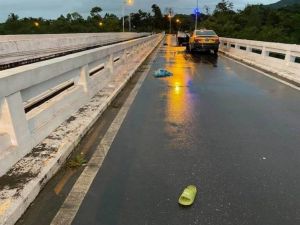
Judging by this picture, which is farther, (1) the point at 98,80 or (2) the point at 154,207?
(1) the point at 98,80

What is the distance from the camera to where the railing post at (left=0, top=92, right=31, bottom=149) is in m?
4.02

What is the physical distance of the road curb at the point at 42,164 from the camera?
3.28 meters

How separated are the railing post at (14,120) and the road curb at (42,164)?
27 centimetres

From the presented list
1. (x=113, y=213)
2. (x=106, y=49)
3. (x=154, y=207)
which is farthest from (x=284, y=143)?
(x=106, y=49)

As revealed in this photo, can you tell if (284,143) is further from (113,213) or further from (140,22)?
(140,22)

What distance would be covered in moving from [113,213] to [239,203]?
50.4 inches

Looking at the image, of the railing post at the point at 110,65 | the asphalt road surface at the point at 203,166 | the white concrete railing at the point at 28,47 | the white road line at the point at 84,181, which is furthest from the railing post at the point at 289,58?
the white concrete railing at the point at 28,47

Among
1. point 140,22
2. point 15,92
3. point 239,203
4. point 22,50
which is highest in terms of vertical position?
point 15,92

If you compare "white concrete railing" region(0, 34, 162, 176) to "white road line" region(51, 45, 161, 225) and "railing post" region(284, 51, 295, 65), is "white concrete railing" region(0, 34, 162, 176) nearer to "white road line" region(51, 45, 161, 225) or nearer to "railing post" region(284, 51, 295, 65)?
"white road line" region(51, 45, 161, 225)

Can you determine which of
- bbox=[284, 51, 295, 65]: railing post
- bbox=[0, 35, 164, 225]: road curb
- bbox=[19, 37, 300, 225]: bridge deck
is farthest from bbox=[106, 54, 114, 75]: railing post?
bbox=[284, 51, 295, 65]: railing post

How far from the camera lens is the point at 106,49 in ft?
32.3

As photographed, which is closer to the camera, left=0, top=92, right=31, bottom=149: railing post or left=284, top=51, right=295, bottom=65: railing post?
left=0, top=92, right=31, bottom=149: railing post

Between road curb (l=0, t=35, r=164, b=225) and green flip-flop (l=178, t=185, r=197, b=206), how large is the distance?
1.52 m

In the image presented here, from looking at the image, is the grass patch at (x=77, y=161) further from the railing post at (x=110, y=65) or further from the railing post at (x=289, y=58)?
the railing post at (x=289, y=58)
